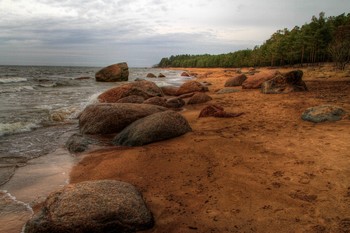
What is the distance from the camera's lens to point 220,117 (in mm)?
9336

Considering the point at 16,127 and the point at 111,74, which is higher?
the point at 111,74

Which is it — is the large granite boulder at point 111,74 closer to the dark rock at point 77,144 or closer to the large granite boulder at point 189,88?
the large granite boulder at point 189,88

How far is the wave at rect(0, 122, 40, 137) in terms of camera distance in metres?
8.86

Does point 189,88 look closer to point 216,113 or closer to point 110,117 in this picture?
point 216,113

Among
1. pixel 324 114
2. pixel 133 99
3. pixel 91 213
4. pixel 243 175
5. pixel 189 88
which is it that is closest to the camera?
pixel 91 213

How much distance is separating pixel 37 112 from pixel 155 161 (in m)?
8.73

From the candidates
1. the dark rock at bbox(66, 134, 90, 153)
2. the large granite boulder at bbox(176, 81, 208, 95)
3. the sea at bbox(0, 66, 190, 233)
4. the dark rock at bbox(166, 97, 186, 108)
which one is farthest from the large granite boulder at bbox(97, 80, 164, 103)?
the dark rock at bbox(66, 134, 90, 153)

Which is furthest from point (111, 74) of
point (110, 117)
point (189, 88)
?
point (110, 117)

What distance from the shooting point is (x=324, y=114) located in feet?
25.4

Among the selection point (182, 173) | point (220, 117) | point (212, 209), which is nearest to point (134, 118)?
point (220, 117)

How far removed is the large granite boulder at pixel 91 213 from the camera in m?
3.40

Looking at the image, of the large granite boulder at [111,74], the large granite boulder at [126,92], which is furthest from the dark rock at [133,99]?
the large granite boulder at [111,74]

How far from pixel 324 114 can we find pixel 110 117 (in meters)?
6.25

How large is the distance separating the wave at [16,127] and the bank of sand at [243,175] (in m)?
3.85
